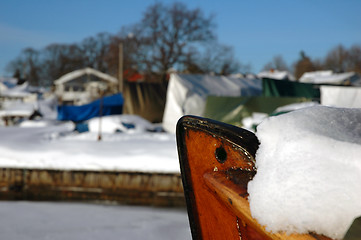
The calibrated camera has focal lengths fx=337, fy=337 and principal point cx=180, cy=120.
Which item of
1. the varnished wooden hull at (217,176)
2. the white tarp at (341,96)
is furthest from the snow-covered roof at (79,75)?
the varnished wooden hull at (217,176)

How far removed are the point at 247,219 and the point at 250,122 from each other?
7558 mm

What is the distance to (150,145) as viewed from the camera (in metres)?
5.95

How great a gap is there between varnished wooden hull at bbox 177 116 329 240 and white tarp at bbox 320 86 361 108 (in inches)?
250

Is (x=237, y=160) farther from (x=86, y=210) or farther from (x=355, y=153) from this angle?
(x=86, y=210)

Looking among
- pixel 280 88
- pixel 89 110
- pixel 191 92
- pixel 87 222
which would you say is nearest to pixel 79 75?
pixel 89 110

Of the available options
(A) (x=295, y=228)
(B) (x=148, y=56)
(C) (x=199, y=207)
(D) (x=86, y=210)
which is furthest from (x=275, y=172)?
(B) (x=148, y=56)

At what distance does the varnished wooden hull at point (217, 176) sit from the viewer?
1263 mm

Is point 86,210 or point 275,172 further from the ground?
point 275,172

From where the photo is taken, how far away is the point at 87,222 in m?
4.44

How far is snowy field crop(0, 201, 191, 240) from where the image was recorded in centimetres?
391

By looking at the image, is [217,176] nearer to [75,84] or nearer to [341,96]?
[341,96]

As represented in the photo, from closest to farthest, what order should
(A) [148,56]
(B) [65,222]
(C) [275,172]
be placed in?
(C) [275,172] → (B) [65,222] → (A) [148,56]

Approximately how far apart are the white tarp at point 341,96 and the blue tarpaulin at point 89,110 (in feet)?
35.2

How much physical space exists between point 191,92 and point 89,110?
218 inches
